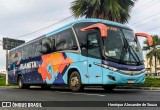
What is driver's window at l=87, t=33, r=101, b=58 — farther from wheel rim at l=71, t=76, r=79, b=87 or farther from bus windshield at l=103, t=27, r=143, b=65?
wheel rim at l=71, t=76, r=79, b=87

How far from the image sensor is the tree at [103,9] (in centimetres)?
2544

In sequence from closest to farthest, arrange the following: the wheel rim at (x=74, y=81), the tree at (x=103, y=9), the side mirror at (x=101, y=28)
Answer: the side mirror at (x=101, y=28) → the wheel rim at (x=74, y=81) → the tree at (x=103, y=9)

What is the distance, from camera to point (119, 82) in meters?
14.0

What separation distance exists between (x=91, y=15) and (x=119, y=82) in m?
13.0

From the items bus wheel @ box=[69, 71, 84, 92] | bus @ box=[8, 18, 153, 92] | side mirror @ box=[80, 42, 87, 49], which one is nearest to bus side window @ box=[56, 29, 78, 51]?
bus @ box=[8, 18, 153, 92]

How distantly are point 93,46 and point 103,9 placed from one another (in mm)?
11974

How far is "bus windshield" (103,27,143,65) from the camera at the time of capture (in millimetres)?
14164

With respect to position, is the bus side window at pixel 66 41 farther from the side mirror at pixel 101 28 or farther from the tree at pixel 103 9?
the tree at pixel 103 9

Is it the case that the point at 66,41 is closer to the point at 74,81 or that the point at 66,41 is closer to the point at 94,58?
the point at 74,81

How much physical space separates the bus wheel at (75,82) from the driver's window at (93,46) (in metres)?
1.39

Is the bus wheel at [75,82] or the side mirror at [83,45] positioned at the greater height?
the side mirror at [83,45]

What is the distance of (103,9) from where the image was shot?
26.1m

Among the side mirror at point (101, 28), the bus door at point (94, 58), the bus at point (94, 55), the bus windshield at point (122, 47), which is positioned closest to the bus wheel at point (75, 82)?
the bus at point (94, 55)

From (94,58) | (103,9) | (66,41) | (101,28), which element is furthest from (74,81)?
(103,9)
